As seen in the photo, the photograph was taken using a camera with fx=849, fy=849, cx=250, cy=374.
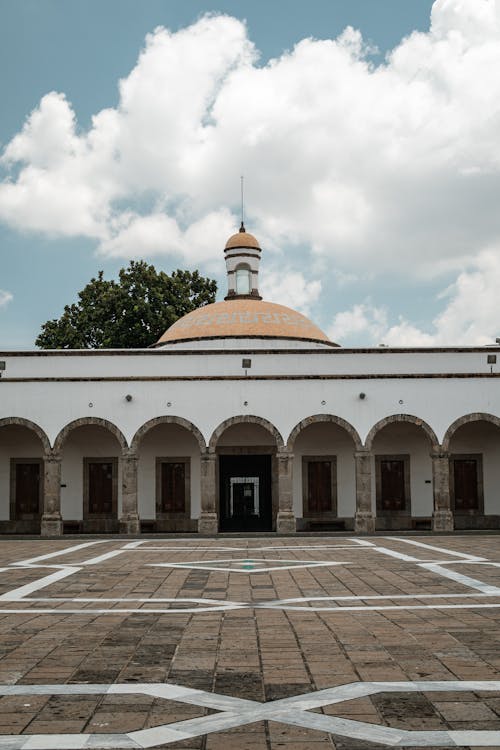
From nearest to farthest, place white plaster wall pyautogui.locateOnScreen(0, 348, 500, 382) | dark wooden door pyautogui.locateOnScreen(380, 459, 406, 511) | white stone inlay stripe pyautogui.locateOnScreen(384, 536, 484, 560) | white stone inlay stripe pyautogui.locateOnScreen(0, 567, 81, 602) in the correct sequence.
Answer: white stone inlay stripe pyautogui.locateOnScreen(0, 567, 81, 602)
white stone inlay stripe pyautogui.locateOnScreen(384, 536, 484, 560)
white plaster wall pyautogui.locateOnScreen(0, 348, 500, 382)
dark wooden door pyautogui.locateOnScreen(380, 459, 406, 511)

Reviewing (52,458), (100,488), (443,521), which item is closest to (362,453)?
(443,521)

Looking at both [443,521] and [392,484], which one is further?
[392,484]

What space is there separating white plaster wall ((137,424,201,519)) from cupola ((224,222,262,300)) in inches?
281

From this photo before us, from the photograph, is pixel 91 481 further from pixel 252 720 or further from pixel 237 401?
pixel 252 720

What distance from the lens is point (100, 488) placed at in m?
24.4

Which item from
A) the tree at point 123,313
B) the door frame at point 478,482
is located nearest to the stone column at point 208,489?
the door frame at point 478,482

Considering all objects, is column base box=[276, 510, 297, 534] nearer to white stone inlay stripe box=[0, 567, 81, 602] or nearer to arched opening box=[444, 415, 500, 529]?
arched opening box=[444, 415, 500, 529]

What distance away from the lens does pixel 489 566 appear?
13.0 m

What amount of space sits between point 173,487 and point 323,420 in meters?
4.86

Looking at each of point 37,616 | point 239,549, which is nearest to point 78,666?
point 37,616

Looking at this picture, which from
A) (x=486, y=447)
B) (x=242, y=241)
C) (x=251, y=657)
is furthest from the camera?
(x=242, y=241)

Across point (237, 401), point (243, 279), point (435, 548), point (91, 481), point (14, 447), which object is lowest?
point (435, 548)

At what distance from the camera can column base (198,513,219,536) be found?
22.1 metres

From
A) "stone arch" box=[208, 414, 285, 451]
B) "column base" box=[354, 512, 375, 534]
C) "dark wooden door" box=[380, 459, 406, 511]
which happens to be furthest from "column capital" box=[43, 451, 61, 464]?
"dark wooden door" box=[380, 459, 406, 511]
